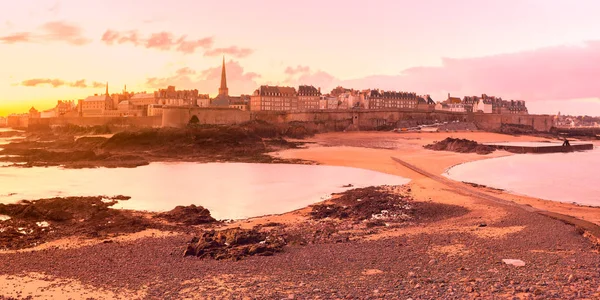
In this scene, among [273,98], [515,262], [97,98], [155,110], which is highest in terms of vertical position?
[273,98]

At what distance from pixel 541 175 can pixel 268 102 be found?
58.7m

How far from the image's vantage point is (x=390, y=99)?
98.6 metres

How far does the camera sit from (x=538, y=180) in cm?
2534

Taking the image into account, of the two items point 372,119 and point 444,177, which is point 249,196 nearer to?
point 444,177

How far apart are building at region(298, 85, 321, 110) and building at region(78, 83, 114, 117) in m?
34.9

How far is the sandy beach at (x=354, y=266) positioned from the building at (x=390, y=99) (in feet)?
267

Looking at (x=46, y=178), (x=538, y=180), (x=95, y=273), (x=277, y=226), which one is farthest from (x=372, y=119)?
(x=95, y=273)

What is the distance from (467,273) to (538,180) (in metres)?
18.1

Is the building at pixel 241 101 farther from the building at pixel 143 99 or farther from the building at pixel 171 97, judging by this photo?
the building at pixel 143 99

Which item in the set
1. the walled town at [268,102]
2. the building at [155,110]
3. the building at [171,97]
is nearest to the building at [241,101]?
the walled town at [268,102]

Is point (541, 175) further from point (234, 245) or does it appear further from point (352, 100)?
point (352, 100)

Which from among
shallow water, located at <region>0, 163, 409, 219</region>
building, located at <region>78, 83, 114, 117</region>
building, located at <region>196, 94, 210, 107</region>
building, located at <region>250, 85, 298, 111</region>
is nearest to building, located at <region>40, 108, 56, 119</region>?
building, located at <region>78, 83, 114, 117</region>

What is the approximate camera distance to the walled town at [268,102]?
79562mm

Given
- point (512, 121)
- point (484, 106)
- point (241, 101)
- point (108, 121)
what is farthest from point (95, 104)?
point (484, 106)
